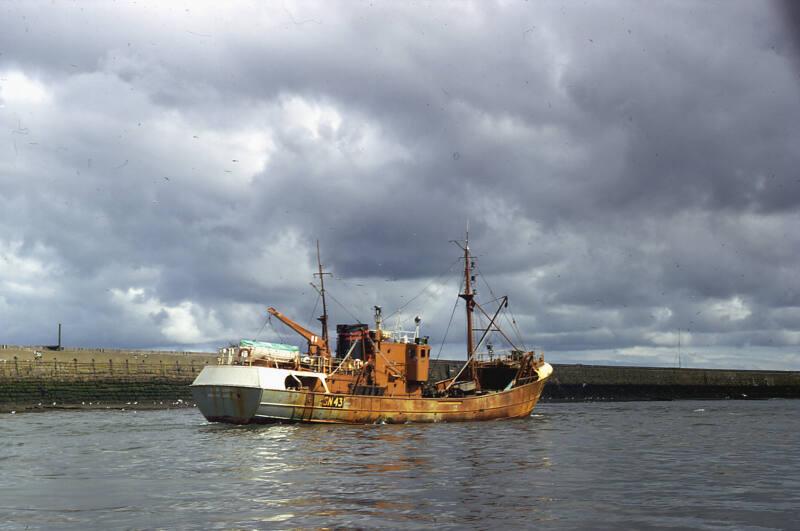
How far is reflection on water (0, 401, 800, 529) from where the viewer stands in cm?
1616

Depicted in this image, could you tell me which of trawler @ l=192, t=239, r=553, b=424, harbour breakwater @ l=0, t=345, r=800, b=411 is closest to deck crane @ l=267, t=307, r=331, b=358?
trawler @ l=192, t=239, r=553, b=424

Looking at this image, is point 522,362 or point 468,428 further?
point 522,362

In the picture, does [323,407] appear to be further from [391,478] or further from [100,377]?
[100,377]

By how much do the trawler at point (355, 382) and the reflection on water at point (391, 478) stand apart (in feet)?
6.60

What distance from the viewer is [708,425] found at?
48.2 metres

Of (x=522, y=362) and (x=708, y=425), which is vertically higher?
(x=522, y=362)

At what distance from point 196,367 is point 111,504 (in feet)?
202

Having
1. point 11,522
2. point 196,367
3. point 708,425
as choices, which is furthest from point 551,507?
point 196,367

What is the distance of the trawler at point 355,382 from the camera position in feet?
133

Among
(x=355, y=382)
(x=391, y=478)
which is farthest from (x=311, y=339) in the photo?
(x=391, y=478)

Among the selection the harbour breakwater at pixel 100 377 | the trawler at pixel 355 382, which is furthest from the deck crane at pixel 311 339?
the harbour breakwater at pixel 100 377

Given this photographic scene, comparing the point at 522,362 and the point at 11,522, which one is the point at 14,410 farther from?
the point at 11,522

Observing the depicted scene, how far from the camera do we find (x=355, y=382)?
4578 centimetres

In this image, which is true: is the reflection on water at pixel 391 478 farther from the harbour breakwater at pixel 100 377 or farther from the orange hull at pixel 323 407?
the harbour breakwater at pixel 100 377
